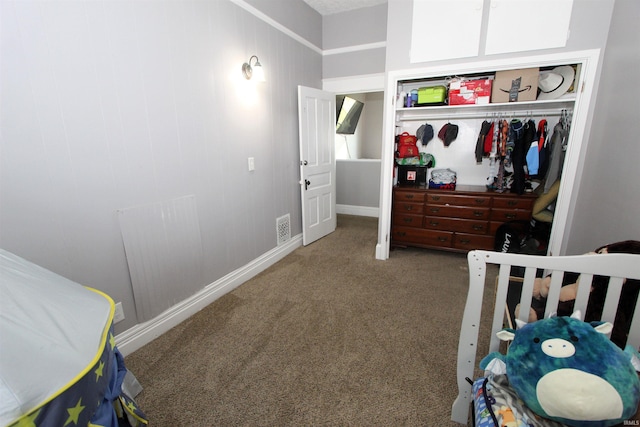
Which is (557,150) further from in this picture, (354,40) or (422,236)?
(354,40)

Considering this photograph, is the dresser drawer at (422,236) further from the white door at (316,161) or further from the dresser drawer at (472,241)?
the white door at (316,161)

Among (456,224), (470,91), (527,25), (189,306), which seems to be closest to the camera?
(189,306)

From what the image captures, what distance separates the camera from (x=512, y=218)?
298cm

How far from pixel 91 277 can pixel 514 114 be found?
4.00 metres

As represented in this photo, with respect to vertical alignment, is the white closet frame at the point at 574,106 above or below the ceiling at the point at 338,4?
below

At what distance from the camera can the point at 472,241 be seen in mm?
3191

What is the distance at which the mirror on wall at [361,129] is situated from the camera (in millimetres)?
5273

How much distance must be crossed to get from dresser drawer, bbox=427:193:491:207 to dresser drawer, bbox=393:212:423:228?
25 cm

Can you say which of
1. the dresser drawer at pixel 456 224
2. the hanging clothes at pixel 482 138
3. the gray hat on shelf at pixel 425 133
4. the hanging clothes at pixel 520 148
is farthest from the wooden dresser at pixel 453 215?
the gray hat on shelf at pixel 425 133

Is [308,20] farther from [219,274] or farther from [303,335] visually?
[303,335]

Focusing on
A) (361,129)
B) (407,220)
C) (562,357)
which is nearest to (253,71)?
(407,220)

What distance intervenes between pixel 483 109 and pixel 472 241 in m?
1.46

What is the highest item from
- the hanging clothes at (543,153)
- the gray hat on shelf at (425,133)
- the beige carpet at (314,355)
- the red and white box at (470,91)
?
the red and white box at (470,91)

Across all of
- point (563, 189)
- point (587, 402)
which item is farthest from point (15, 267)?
point (563, 189)
